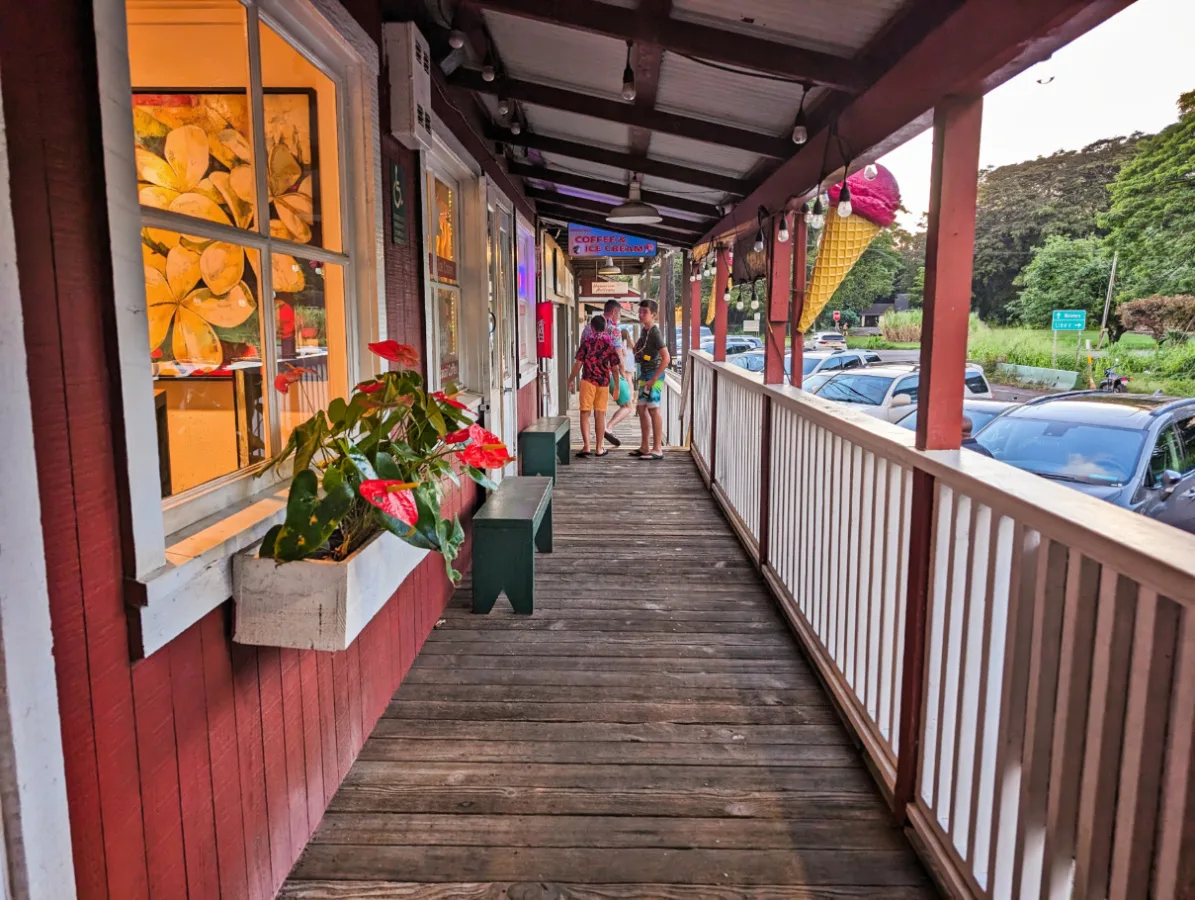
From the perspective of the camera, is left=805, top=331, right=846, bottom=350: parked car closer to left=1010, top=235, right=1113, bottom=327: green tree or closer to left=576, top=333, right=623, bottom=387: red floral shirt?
left=576, top=333, right=623, bottom=387: red floral shirt

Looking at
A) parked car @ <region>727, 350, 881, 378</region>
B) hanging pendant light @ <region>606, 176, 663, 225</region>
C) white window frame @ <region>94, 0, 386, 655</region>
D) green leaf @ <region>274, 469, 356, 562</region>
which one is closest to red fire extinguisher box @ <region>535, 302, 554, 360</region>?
hanging pendant light @ <region>606, 176, 663, 225</region>

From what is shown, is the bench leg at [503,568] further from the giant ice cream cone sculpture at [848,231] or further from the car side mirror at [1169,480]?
the car side mirror at [1169,480]

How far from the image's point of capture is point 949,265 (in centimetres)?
195

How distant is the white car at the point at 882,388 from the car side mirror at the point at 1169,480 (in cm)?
367

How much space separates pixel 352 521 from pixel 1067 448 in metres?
4.27

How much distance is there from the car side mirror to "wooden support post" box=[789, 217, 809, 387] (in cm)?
196

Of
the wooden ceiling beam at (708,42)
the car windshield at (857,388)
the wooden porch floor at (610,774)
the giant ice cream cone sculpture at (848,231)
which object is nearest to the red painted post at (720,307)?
the car windshield at (857,388)

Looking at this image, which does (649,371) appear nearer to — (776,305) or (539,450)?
(539,450)

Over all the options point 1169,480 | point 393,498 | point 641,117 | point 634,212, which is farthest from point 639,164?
point 393,498

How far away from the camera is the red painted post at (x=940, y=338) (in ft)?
6.36

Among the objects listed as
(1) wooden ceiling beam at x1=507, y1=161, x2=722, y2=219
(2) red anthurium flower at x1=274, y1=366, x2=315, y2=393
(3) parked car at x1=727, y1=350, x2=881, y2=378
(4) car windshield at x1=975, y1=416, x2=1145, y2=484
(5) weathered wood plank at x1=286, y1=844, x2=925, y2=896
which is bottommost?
(5) weathered wood plank at x1=286, y1=844, x2=925, y2=896

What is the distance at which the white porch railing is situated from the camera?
116 cm

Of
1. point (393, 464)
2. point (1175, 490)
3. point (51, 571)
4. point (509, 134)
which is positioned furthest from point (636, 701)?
point (509, 134)

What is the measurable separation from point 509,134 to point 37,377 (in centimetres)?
412
